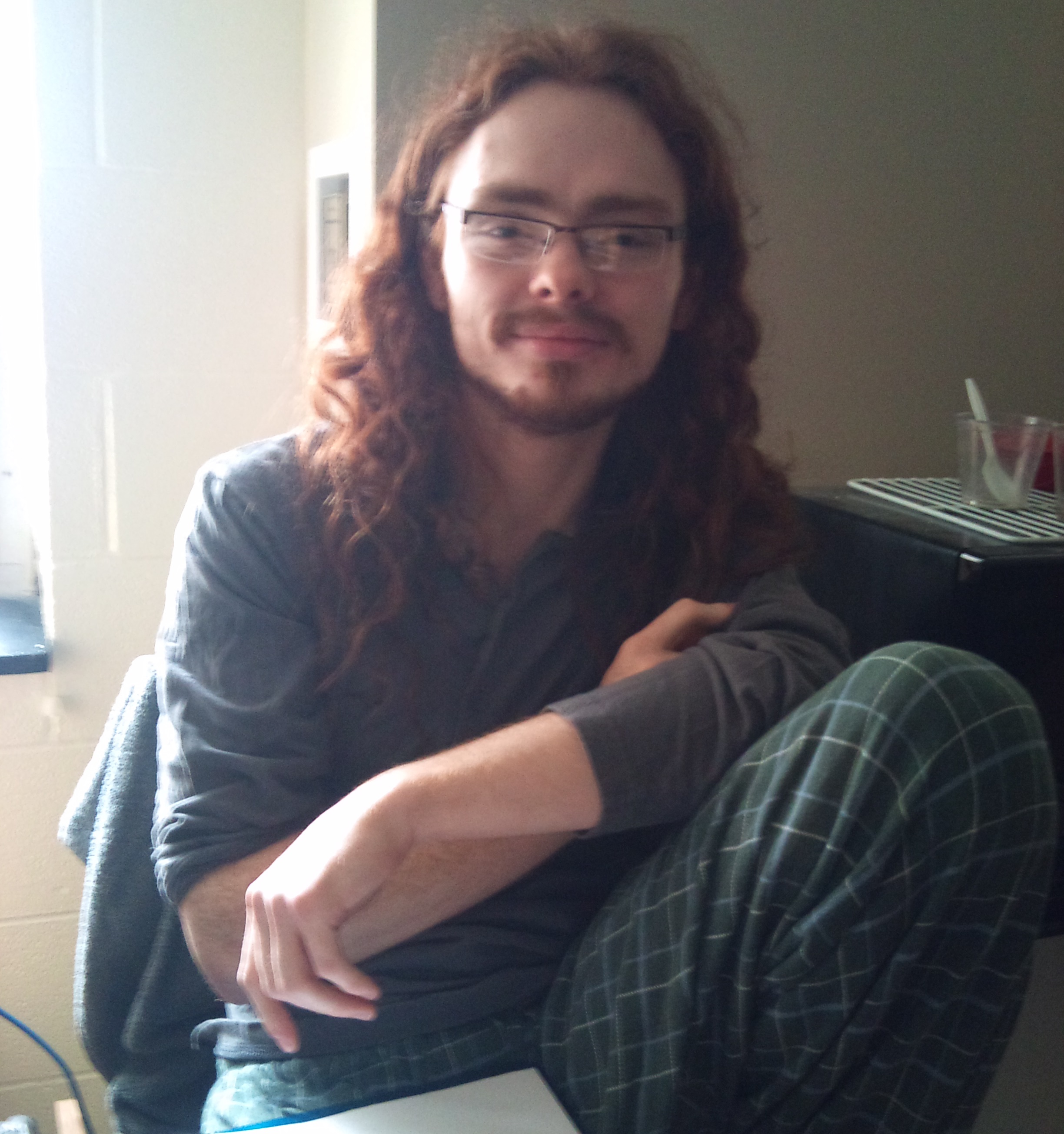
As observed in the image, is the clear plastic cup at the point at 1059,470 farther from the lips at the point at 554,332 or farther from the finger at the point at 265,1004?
the finger at the point at 265,1004

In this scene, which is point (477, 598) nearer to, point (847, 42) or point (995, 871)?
point (995, 871)

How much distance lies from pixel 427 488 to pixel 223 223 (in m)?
0.47

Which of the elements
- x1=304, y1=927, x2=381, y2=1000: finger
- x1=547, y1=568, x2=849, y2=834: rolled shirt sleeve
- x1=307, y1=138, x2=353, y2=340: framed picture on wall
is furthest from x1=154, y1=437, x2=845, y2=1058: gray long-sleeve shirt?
x1=307, y1=138, x2=353, y2=340: framed picture on wall

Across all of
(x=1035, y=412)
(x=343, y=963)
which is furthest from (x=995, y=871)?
(x=1035, y=412)

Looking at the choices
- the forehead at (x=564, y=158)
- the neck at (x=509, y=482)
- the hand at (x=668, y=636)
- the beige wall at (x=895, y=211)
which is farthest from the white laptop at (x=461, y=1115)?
the beige wall at (x=895, y=211)

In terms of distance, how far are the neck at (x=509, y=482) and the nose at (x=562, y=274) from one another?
127 millimetres

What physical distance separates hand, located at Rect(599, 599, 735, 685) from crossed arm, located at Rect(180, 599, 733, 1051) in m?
0.01

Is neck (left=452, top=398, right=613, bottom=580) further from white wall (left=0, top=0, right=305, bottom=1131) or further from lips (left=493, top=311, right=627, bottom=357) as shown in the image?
white wall (left=0, top=0, right=305, bottom=1131)

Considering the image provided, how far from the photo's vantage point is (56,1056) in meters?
1.29

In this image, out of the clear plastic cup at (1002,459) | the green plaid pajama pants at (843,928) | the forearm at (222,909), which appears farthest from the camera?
the clear plastic cup at (1002,459)

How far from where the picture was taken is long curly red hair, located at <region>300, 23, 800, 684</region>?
893 millimetres

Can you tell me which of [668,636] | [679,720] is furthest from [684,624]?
[679,720]

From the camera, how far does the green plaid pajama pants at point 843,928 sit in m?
0.67

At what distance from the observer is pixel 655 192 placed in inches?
36.5
